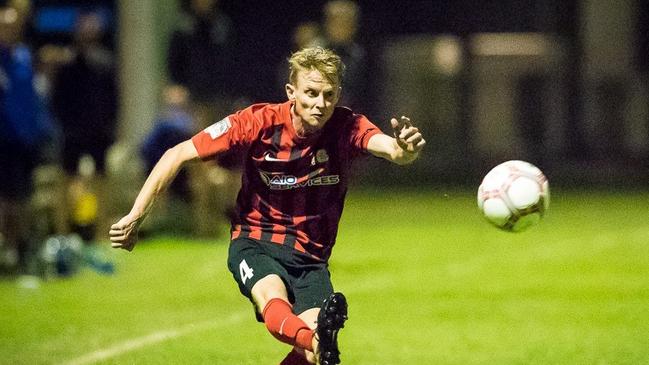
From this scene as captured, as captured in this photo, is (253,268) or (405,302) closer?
(253,268)

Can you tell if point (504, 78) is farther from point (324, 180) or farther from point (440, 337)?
point (324, 180)

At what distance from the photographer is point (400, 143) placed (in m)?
7.27

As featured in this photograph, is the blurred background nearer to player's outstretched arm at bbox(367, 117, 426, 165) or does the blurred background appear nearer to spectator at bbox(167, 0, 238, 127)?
spectator at bbox(167, 0, 238, 127)

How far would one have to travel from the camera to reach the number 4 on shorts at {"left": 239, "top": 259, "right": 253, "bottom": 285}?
300 inches

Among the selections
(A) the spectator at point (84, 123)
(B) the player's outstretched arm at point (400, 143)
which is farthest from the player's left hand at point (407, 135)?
(A) the spectator at point (84, 123)

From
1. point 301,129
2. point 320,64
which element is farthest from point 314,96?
point 301,129

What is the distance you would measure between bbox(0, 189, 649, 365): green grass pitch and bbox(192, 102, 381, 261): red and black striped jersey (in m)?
1.36

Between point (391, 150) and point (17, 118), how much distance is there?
6.17 m

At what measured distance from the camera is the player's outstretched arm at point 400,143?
7.17 m

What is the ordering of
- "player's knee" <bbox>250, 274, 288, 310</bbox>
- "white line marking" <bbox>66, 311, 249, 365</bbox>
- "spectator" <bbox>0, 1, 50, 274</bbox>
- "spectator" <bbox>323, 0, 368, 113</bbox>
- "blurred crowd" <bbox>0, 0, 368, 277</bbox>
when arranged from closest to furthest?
"player's knee" <bbox>250, 274, 288, 310</bbox> < "white line marking" <bbox>66, 311, 249, 365</bbox> < "spectator" <bbox>0, 1, 50, 274</bbox> < "blurred crowd" <bbox>0, 0, 368, 277</bbox> < "spectator" <bbox>323, 0, 368, 113</bbox>

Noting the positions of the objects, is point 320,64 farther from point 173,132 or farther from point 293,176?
point 173,132

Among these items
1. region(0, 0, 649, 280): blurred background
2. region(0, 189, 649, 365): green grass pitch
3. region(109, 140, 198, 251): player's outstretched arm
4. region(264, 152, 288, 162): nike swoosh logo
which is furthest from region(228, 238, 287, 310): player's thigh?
region(0, 0, 649, 280): blurred background

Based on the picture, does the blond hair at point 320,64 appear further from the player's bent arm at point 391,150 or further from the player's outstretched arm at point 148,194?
the player's outstretched arm at point 148,194

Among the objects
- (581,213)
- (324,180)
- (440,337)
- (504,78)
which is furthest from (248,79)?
(324,180)
